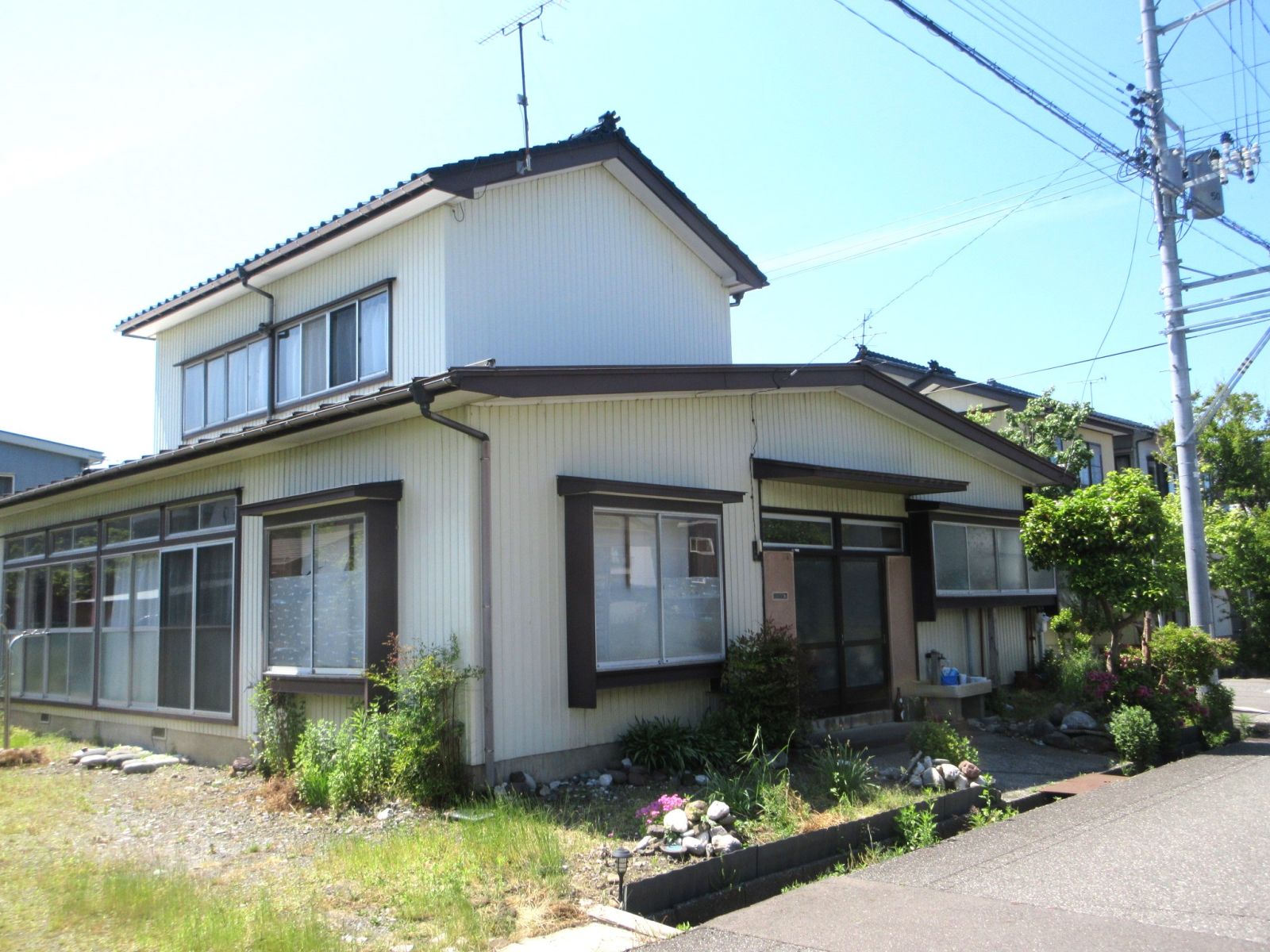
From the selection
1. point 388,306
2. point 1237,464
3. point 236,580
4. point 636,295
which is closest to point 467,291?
point 388,306

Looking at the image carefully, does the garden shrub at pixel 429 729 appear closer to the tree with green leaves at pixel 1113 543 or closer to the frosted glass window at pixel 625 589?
the frosted glass window at pixel 625 589

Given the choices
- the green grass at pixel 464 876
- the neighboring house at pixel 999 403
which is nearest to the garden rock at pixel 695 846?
the green grass at pixel 464 876

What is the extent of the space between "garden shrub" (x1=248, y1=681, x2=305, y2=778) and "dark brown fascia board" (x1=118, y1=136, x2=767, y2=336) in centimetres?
542

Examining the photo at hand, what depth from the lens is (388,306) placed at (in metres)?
12.3

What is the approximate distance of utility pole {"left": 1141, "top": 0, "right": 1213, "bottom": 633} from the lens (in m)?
14.2

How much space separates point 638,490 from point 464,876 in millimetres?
4397

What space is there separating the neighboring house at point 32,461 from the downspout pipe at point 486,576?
18.5 m

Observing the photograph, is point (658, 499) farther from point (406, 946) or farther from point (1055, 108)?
point (1055, 108)

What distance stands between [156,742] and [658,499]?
7692 millimetres

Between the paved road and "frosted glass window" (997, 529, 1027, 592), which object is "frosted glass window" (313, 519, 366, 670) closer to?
the paved road

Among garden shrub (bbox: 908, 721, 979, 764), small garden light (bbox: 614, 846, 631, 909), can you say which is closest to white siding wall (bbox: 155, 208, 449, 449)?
garden shrub (bbox: 908, 721, 979, 764)

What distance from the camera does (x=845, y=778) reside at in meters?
9.12

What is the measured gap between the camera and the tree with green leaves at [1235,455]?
90.5 ft

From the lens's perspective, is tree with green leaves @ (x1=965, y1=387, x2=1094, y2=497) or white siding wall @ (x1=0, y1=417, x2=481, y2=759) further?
tree with green leaves @ (x1=965, y1=387, x2=1094, y2=497)
